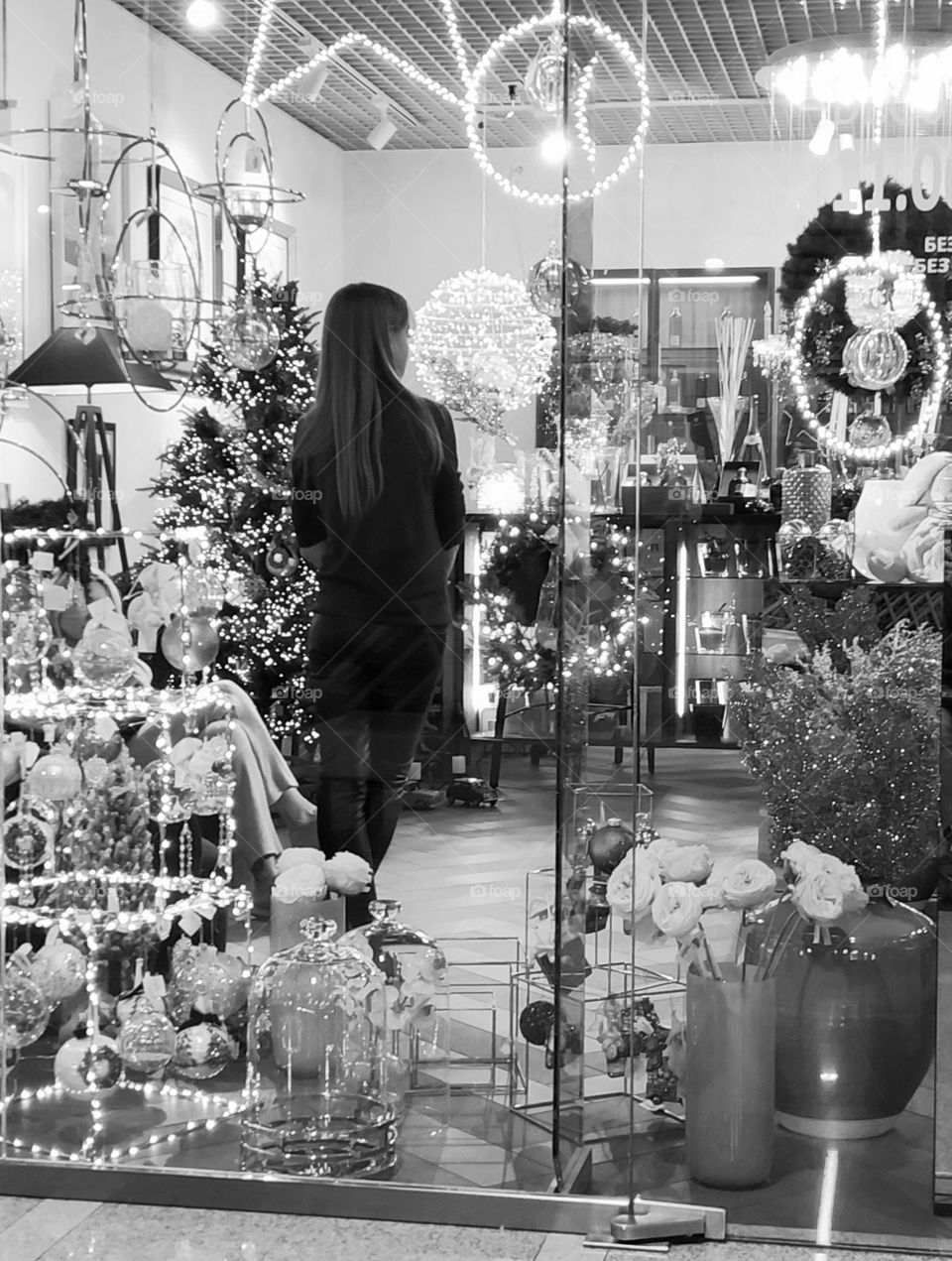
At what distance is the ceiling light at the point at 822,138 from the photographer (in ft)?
8.09

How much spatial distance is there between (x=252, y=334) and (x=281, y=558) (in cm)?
35

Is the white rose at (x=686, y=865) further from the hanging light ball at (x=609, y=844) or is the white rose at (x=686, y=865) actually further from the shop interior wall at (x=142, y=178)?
the shop interior wall at (x=142, y=178)

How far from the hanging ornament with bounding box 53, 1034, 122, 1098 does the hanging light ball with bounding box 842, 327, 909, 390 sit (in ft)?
5.24

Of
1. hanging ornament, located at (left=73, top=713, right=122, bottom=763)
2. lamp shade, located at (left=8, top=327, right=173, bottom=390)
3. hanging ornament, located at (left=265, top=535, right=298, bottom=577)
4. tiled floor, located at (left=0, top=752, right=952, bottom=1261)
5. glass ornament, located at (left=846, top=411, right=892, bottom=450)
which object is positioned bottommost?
tiled floor, located at (left=0, top=752, right=952, bottom=1261)

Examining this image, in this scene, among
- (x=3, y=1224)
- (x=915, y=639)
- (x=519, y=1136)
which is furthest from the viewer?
(x=915, y=639)

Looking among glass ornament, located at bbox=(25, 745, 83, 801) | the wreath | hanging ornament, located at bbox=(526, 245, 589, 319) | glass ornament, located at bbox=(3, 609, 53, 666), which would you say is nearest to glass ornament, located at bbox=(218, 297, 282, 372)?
hanging ornament, located at bbox=(526, 245, 589, 319)

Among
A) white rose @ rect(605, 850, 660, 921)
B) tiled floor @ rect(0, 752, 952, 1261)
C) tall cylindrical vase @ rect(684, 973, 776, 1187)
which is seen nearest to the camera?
tiled floor @ rect(0, 752, 952, 1261)

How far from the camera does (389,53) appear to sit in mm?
2461

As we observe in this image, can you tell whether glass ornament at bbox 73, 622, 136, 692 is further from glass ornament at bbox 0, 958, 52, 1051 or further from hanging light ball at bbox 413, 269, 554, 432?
hanging light ball at bbox 413, 269, 554, 432

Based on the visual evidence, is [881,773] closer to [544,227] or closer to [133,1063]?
[544,227]

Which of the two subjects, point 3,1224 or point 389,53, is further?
point 389,53

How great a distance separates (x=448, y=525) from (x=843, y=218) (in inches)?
31.1

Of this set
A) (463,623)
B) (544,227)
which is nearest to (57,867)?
(463,623)

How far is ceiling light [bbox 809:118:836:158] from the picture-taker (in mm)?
2467
